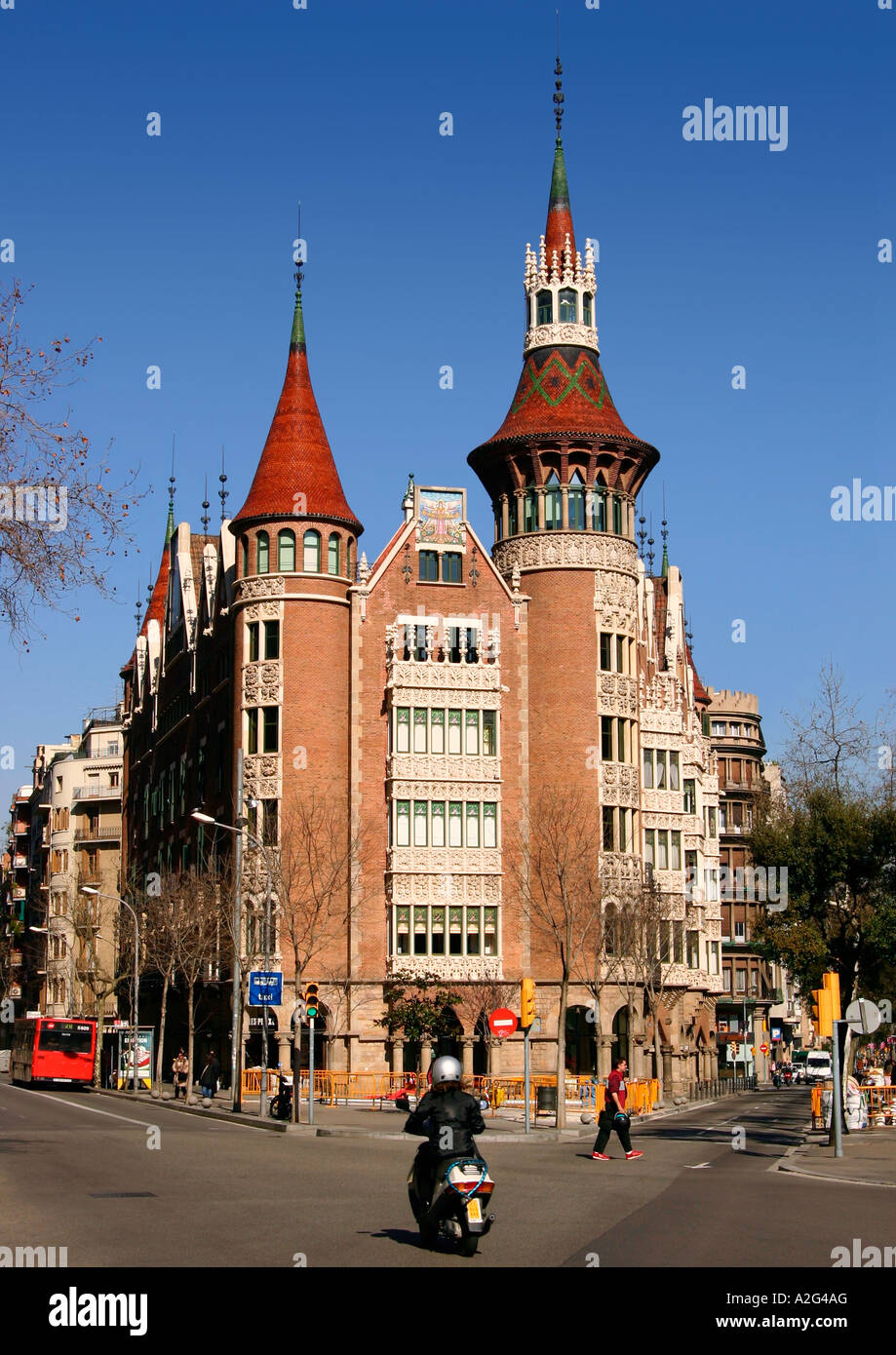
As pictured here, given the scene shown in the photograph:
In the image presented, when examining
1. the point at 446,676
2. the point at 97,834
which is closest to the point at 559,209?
the point at 446,676

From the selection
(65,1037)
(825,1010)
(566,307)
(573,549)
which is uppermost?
(566,307)

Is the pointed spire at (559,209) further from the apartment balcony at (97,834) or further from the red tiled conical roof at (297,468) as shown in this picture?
the apartment balcony at (97,834)

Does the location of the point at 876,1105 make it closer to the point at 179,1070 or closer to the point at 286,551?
the point at 179,1070

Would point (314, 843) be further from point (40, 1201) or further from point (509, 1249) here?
point (509, 1249)

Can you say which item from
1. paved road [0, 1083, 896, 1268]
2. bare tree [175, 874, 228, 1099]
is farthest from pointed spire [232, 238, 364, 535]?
paved road [0, 1083, 896, 1268]

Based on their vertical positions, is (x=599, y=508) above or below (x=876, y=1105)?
above

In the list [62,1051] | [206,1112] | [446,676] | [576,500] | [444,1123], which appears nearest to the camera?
[444,1123]

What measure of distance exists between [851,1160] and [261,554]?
38349 mm

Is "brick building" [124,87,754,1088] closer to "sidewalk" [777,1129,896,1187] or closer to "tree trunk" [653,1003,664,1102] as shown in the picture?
"tree trunk" [653,1003,664,1102]

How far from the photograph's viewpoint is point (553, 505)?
210ft

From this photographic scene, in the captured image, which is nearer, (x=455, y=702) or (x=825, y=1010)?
(x=825, y=1010)

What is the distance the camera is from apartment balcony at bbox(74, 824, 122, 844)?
106 metres

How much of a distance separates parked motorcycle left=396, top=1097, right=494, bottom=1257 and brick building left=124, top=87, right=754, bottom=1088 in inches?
1737

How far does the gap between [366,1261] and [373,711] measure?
48.2 meters
